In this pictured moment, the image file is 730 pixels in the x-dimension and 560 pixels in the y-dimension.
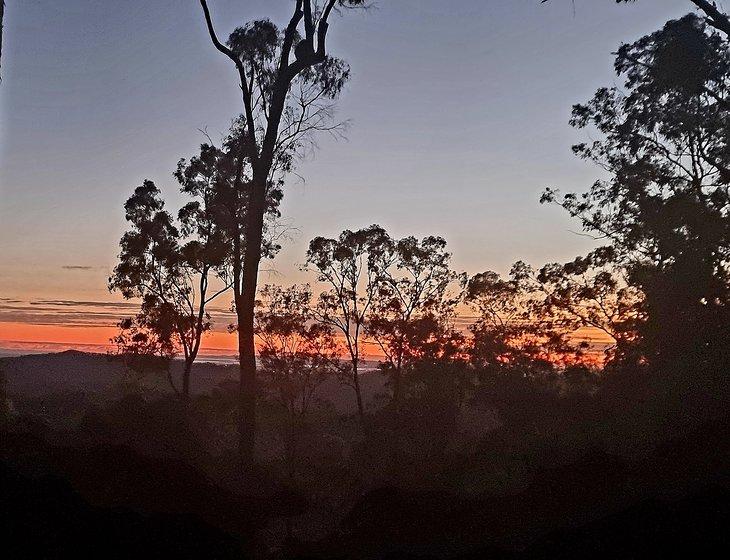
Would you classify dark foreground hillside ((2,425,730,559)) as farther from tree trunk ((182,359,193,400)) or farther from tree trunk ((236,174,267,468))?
tree trunk ((182,359,193,400))

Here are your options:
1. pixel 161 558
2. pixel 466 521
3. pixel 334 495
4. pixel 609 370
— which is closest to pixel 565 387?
pixel 609 370

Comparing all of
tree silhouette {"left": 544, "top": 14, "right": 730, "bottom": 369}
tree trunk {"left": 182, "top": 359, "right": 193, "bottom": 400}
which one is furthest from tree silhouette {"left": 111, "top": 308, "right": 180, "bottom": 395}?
tree silhouette {"left": 544, "top": 14, "right": 730, "bottom": 369}

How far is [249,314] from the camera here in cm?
2273

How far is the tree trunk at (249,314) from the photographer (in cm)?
2238

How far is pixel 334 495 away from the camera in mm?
32844

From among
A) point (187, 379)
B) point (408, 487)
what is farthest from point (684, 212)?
point (187, 379)

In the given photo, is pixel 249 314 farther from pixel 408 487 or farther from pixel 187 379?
pixel 187 379

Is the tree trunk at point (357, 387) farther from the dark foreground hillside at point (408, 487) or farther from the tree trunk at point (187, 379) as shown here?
the tree trunk at point (187, 379)

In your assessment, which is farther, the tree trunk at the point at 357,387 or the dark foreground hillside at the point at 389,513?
the tree trunk at the point at 357,387

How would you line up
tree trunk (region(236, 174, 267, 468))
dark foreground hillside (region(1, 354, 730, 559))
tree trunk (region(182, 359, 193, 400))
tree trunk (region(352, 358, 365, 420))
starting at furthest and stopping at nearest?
tree trunk (region(352, 358, 365, 420)), tree trunk (region(182, 359, 193, 400)), tree trunk (region(236, 174, 267, 468)), dark foreground hillside (region(1, 354, 730, 559))

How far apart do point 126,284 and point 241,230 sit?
17.6 metres

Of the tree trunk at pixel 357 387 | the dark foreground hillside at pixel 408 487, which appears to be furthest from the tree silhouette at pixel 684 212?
the tree trunk at pixel 357 387

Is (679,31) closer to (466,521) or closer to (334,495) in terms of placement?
(466,521)

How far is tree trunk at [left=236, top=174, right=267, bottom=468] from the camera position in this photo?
22375mm
